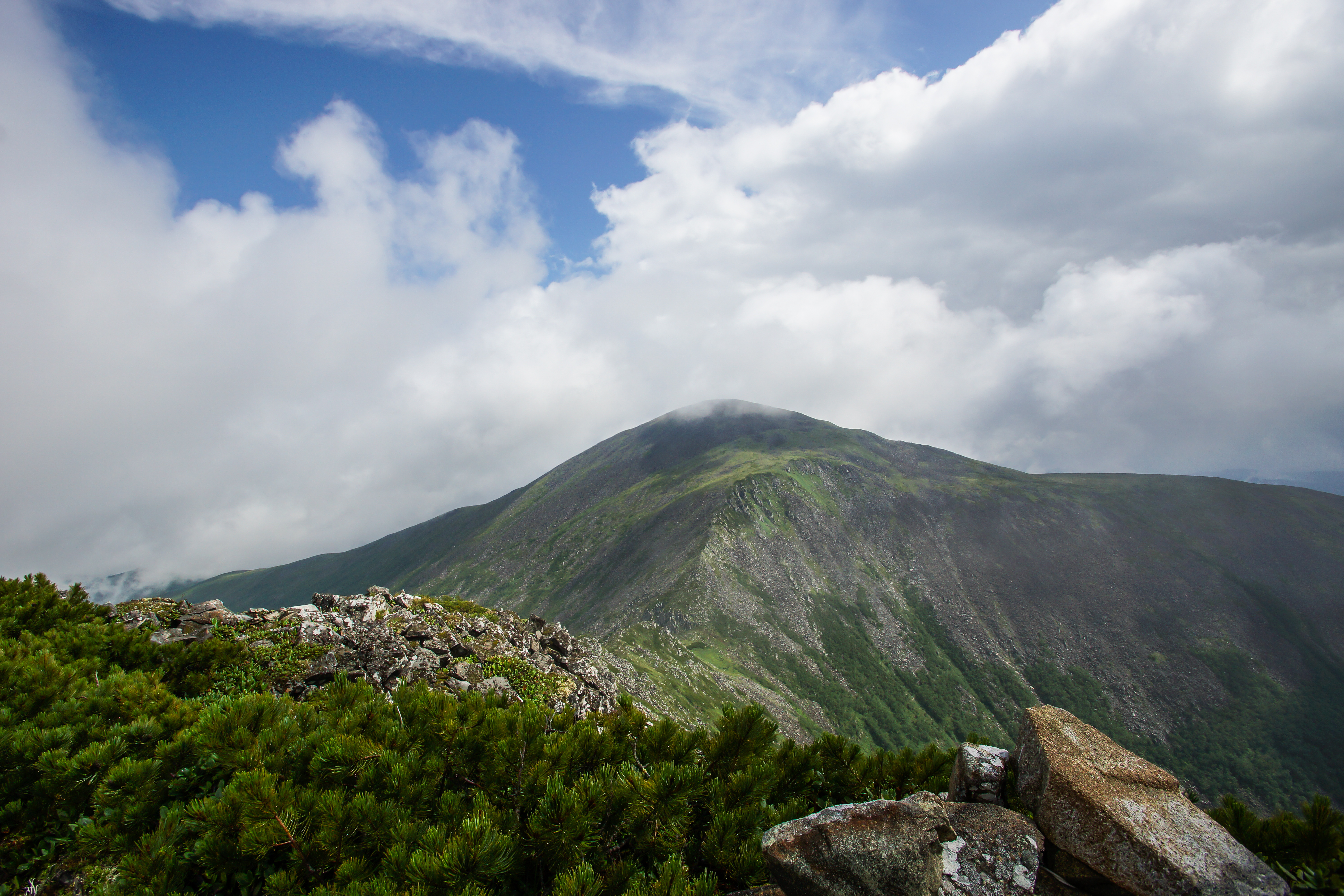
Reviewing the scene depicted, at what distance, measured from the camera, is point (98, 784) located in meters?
8.41

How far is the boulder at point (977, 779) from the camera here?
369 inches

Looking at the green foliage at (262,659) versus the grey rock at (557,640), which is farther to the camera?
the grey rock at (557,640)

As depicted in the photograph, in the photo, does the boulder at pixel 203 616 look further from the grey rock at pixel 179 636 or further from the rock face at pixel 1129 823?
the rock face at pixel 1129 823

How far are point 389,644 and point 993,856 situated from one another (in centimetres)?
2460

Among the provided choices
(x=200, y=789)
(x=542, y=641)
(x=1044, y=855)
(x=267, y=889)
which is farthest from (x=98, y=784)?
(x=542, y=641)

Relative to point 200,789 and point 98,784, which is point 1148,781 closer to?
point 200,789

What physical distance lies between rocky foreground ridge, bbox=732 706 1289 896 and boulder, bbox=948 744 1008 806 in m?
0.45

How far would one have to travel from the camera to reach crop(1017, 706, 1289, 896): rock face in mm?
6906

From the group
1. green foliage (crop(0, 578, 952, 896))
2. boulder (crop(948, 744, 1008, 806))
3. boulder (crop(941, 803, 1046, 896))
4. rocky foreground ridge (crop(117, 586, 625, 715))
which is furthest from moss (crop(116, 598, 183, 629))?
boulder (crop(941, 803, 1046, 896))

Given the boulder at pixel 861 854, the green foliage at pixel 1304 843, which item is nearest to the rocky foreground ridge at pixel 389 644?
the boulder at pixel 861 854

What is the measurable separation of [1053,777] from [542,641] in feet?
95.2

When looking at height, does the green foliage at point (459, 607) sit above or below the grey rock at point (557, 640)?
above

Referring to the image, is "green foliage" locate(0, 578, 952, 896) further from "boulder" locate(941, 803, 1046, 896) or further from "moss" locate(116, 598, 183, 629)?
"moss" locate(116, 598, 183, 629)

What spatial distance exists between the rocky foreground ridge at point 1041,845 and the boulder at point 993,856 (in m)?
0.01
